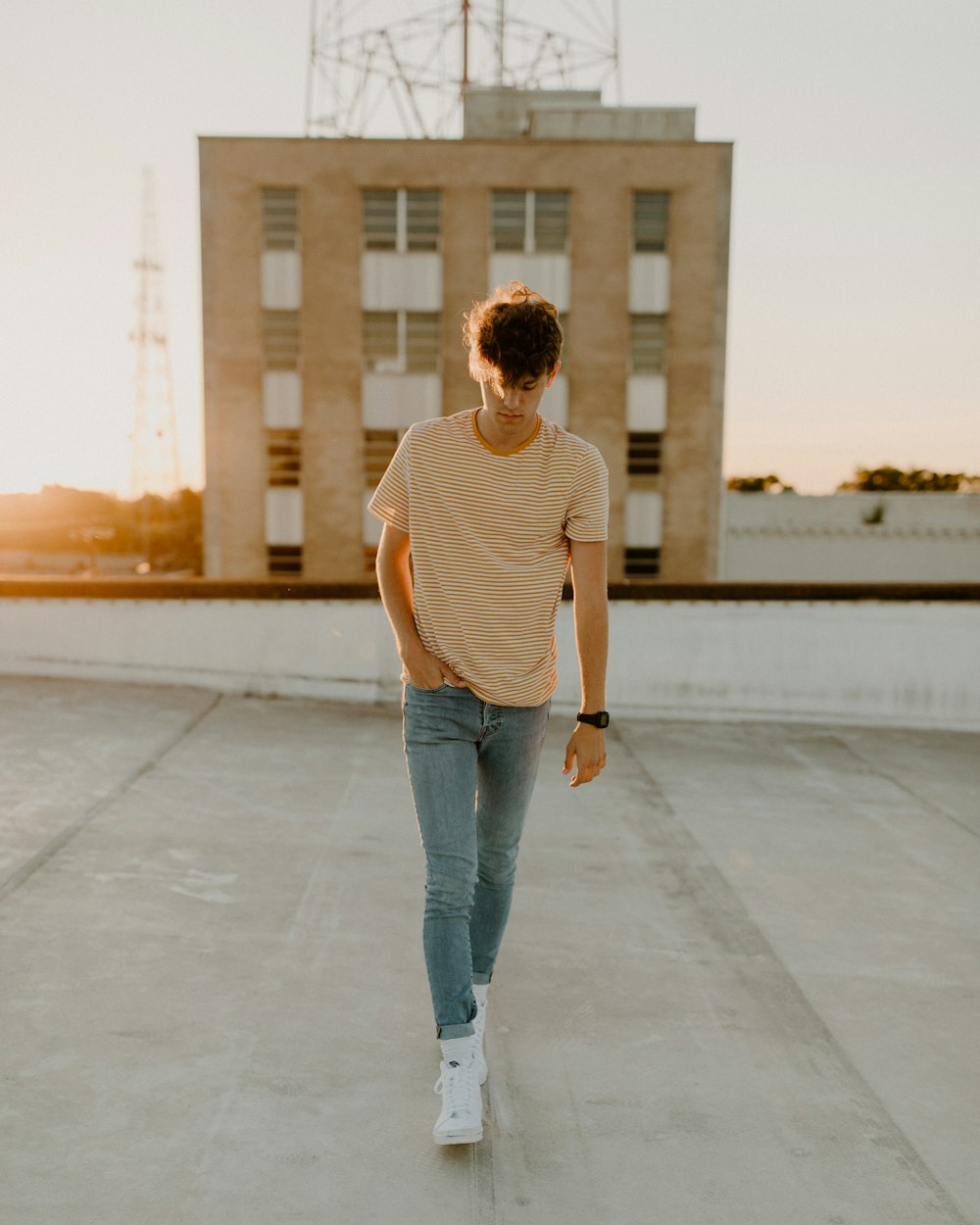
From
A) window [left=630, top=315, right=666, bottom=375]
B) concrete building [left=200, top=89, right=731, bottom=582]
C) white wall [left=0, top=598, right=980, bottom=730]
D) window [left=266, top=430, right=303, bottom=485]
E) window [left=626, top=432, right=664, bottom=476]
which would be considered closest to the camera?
white wall [left=0, top=598, right=980, bottom=730]

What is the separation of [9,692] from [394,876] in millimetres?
5233

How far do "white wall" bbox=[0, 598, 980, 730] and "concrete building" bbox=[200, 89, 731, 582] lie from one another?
16.2 m

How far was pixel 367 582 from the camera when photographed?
936 cm

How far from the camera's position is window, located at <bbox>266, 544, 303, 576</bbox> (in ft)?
85.9

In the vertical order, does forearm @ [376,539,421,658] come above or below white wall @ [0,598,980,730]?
above

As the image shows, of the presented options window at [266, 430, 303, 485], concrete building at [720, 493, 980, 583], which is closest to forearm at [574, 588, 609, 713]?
window at [266, 430, 303, 485]

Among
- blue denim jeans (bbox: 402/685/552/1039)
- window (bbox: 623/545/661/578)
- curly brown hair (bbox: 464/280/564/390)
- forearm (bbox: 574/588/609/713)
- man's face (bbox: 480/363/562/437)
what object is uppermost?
curly brown hair (bbox: 464/280/564/390)

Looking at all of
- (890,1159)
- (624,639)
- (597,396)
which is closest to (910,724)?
(624,639)

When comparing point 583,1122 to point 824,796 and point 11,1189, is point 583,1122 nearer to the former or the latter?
point 11,1189

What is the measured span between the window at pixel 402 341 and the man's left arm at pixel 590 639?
2386 cm

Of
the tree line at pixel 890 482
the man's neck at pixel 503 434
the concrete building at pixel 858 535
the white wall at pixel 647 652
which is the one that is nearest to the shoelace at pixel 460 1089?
the man's neck at pixel 503 434

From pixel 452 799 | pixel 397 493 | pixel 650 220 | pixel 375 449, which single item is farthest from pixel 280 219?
pixel 452 799

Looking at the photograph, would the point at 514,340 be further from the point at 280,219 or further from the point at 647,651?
the point at 280,219

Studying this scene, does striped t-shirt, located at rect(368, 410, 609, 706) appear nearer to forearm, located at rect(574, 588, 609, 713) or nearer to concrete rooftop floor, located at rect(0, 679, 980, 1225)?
forearm, located at rect(574, 588, 609, 713)
